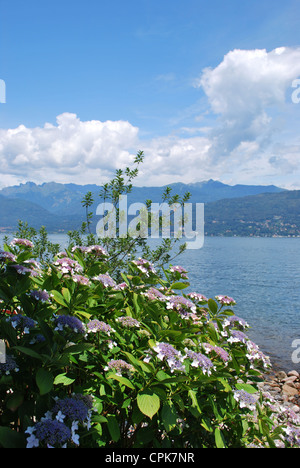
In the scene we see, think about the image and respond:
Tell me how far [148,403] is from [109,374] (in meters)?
0.31

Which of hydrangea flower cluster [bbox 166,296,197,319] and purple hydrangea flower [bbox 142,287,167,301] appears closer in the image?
hydrangea flower cluster [bbox 166,296,197,319]

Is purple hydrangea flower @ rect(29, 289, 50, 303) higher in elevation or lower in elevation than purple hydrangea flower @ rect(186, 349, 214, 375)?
higher

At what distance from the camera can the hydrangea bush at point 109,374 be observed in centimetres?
183

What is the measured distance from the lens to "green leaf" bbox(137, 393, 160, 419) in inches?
71.9

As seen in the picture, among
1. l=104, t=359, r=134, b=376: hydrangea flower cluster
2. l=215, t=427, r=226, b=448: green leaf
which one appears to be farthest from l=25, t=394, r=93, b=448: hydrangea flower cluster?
l=215, t=427, r=226, b=448: green leaf

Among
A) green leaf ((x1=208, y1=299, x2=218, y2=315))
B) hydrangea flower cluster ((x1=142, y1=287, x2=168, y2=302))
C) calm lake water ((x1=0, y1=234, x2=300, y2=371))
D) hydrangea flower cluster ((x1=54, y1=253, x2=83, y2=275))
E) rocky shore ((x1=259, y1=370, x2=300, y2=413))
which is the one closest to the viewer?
hydrangea flower cluster ((x1=54, y1=253, x2=83, y2=275))

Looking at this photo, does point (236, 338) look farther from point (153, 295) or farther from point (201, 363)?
point (153, 295)

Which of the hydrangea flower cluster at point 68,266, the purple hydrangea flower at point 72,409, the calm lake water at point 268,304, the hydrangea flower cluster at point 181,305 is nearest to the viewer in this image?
the purple hydrangea flower at point 72,409

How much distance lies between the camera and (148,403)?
189 centimetres

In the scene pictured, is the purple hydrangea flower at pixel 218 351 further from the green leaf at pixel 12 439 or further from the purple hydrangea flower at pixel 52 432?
the green leaf at pixel 12 439

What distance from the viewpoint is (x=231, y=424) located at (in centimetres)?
246

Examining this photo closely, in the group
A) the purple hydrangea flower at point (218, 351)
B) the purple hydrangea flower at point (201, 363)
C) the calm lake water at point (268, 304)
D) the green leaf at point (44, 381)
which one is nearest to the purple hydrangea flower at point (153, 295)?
the purple hydrangea flower at point (218, 351)

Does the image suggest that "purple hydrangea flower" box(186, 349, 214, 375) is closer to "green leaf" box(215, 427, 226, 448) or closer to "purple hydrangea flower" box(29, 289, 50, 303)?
"green leaf" box(215, 427, 226, 448)

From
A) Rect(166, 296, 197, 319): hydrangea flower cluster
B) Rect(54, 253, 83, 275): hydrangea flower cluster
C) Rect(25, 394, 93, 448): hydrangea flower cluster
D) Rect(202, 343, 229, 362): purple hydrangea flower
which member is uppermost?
Rect(54, 253, 83, 275): hydrangea flower cluster
